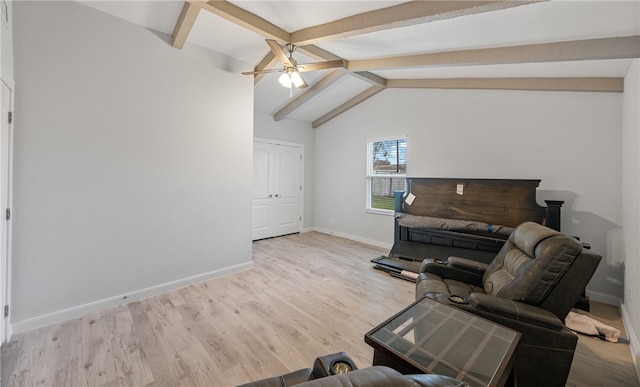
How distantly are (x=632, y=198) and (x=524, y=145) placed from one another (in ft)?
4.67

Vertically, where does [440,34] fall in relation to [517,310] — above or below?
above

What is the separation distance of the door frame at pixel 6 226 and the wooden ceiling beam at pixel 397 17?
8.67 ft

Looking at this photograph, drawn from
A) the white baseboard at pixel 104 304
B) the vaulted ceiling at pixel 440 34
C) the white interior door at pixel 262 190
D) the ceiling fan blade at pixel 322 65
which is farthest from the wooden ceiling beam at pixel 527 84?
the white baseboard at pixel 104 304

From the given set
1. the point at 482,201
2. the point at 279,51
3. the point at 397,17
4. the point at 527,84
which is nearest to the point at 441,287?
the point at 482,201

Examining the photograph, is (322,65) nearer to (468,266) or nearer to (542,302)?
(468,266)

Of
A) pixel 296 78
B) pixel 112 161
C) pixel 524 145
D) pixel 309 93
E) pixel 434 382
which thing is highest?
pixel 309 93

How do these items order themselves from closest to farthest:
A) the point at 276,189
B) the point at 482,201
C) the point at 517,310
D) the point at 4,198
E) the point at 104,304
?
the point at 517,310
the point at 4,198
the point at 104,304
the point at 482,201
the point at 276,189

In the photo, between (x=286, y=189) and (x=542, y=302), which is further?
(x=286, y=189)

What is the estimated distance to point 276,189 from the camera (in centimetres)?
599

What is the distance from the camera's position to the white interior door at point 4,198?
79.3 inches

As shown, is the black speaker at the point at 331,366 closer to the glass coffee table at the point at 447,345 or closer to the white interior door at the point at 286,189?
the glass coffee table at the point at 447,345

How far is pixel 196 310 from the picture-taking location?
8.82 feet

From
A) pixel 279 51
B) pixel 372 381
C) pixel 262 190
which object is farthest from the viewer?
pixel 262 190

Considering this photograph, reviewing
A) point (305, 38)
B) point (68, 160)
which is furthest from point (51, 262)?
point (305, 38)
